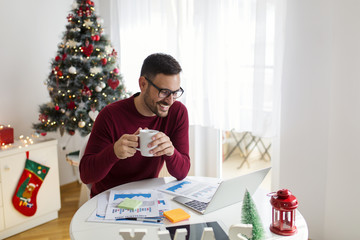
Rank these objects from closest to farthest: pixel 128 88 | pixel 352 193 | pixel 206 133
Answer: pixel 352 193 < pixel 206 133 < pixel 128 88

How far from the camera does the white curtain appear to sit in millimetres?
2502

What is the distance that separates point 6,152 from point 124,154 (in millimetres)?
1623

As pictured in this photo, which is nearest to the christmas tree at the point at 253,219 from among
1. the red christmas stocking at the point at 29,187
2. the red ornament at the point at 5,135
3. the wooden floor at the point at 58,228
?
the wooden floor at the point at 58,228

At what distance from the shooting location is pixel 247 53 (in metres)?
2.63

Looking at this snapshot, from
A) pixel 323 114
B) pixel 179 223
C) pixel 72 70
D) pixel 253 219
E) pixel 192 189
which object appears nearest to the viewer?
pixel 253 219

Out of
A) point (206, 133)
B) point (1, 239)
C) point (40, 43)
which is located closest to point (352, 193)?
point (206, 133)

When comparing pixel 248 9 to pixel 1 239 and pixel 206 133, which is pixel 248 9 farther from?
pixel 1 239

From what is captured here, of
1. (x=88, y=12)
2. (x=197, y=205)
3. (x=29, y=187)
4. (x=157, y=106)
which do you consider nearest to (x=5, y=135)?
(x=29, y=187)

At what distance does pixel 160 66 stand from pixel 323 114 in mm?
1278

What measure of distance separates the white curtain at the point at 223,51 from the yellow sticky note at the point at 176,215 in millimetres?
1419

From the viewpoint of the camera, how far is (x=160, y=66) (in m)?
1.67

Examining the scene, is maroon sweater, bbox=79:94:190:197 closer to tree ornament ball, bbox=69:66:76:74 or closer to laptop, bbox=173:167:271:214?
laptop, bbox=173:167:271:214

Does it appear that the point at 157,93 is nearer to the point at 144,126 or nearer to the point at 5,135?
the point at 144,126

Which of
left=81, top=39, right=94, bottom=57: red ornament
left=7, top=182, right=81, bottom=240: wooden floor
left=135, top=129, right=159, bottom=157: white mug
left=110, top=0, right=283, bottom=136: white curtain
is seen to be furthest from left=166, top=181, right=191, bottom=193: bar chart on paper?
left=81, top=39, right=94, bottom=57: red ornament
